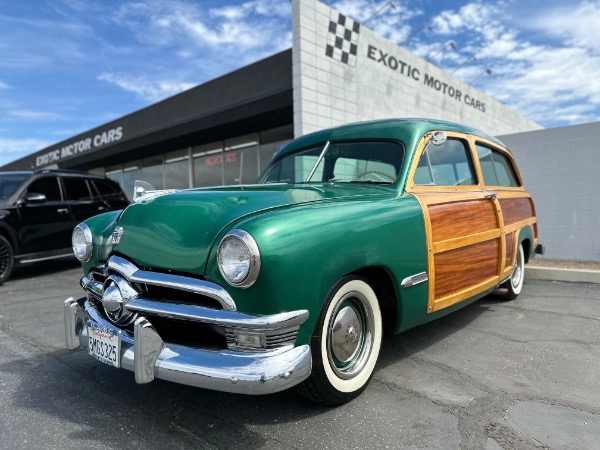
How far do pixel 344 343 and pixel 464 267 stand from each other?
4.26 feet


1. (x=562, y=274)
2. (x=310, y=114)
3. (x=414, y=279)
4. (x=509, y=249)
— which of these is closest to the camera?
(x=414, y=279)

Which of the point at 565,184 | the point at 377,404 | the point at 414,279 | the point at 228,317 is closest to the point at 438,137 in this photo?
the point at 414,279

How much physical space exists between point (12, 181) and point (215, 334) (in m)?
6.21

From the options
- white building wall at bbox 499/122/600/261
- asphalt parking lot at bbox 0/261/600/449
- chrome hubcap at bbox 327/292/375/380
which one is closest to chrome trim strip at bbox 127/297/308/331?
chrome hubcap at bbox 327/292/375/380

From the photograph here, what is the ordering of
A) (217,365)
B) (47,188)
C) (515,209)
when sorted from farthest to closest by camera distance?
(47,188) → (515,209) → (217,365)

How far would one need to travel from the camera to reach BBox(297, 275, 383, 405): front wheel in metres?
2.20

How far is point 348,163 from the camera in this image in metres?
3.46

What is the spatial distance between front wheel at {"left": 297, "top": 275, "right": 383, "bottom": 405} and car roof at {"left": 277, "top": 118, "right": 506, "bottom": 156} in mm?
1268

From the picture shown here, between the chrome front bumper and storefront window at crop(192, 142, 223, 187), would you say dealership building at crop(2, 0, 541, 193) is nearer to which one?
storefront window at crop(192, 142, 223, 187)

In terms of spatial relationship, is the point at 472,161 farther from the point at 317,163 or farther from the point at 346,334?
the point at 346,334

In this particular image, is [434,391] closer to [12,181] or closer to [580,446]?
[580,446]

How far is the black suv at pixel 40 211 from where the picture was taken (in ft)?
21.1

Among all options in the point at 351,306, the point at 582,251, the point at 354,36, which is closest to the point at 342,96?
the point at 354,36

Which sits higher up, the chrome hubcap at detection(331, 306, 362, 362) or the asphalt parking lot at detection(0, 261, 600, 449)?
the chrome hubcap at detection(331, 306, 362, 362)
